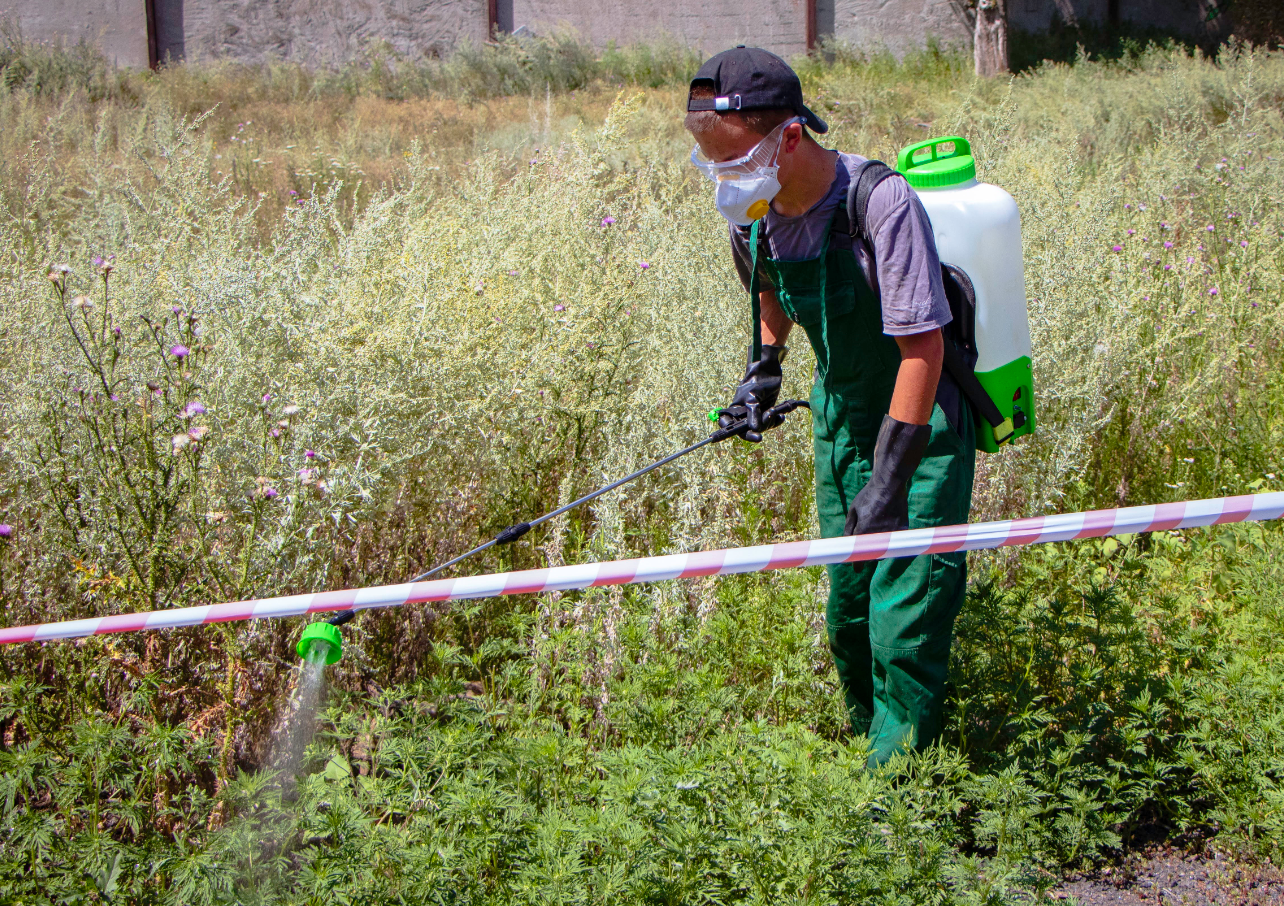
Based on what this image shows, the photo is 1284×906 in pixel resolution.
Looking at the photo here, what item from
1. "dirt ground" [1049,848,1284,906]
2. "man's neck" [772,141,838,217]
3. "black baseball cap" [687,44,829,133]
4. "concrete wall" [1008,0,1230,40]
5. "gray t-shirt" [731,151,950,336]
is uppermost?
"concrete wall" [1008,0,1230,40]

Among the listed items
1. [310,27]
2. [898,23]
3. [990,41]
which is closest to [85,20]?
[310,27]

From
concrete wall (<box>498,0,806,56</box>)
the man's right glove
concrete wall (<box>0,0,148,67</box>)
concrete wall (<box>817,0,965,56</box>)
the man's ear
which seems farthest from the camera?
concrete wall (<box>817,0,965,56</box>)

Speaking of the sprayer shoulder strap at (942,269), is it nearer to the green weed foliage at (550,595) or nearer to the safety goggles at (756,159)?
the safety goggles at (756,159)

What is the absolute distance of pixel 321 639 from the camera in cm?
197

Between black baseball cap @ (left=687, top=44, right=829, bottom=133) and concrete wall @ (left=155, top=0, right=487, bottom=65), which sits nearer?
black baseball cap @ (left=687, top=44, right=829, bottom=133)

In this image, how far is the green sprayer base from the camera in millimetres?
2205

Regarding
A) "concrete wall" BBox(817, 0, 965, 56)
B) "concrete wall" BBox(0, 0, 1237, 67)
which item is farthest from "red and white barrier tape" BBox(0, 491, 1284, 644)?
"concrete wall" BBox(817, 0, 965, 56)

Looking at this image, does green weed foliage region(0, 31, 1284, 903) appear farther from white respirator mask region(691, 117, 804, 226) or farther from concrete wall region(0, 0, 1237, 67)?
concrete wall region(0, 0, 1237, 67)

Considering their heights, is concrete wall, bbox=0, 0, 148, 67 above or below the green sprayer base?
above

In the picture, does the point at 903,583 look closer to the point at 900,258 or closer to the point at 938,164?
the point at 900,258

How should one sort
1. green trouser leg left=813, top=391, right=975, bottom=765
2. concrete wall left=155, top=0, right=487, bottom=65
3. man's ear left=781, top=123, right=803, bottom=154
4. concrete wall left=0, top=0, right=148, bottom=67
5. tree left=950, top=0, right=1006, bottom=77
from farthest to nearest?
concrete wall left=155, top=0, right=487, bottom=65, concrete wall left=0, top=0, right=148, bottom=67, tree left=950, top=0, right=1006, bottom=77, green trouser leg left=813, top=391, right=975, bottom=765, man's ear left=781, top=123, right=803, bottom=154

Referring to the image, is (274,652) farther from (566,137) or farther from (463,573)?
(566,137)

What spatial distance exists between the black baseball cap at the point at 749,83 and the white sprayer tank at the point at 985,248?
315mm

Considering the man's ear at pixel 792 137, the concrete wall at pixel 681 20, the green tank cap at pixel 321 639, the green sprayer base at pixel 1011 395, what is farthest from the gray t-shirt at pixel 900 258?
the concrete wall at pixel 681 20
